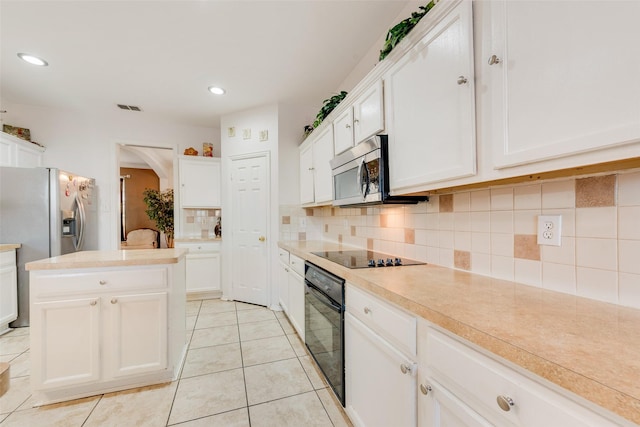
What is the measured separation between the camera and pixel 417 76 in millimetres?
1279

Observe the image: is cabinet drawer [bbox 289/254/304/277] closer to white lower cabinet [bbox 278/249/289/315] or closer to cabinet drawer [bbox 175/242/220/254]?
white lower cabinet [bbox 278/249/289/315]

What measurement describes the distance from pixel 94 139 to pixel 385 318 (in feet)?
14.8

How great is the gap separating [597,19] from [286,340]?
2690 mm

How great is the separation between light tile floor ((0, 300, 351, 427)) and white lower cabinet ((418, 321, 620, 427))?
95 centimetres

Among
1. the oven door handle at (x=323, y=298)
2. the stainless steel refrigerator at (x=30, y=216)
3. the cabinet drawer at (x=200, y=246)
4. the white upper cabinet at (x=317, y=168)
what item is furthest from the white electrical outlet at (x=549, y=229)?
the stainless steel refrigerator at (x=30, y=216)

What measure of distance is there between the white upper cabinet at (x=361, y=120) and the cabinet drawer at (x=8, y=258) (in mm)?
3300

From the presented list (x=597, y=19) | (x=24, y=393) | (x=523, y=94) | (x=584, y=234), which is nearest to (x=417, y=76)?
(x=523, y=94)

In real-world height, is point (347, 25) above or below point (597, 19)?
above

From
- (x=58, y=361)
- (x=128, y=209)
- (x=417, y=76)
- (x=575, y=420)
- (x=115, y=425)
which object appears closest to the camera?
(x=575, y=420)

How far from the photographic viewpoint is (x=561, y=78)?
2.43 ft

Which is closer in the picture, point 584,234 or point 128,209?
point 584,234

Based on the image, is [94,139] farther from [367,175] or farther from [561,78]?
[561,78]

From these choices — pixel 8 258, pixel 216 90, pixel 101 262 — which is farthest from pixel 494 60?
pixel 8 258

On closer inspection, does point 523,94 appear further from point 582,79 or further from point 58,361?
point 58,361
